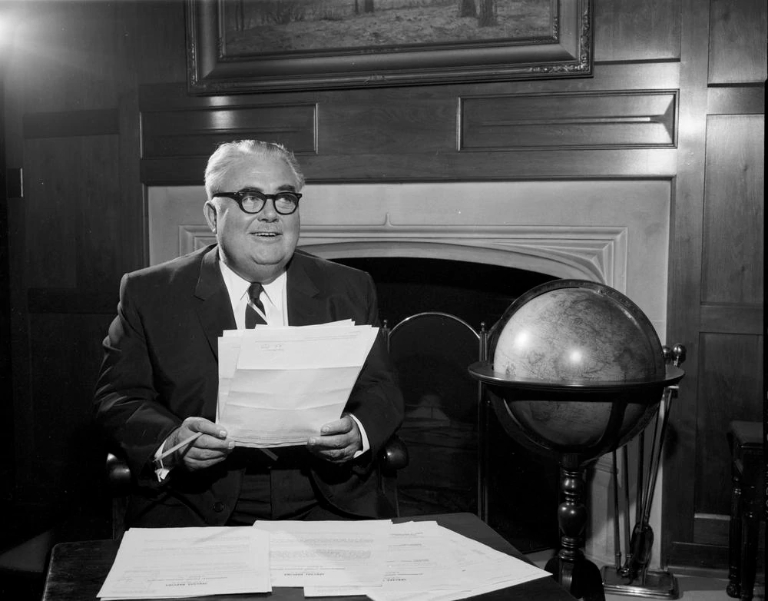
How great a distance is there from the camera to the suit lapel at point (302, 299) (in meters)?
2.57

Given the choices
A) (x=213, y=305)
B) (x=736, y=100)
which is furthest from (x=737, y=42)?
(x=213, y=305)

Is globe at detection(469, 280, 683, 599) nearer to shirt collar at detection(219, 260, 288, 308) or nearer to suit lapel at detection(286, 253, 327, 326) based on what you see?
suit lapel at detection(286, 253, 327, 326)

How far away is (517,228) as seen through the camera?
363cm

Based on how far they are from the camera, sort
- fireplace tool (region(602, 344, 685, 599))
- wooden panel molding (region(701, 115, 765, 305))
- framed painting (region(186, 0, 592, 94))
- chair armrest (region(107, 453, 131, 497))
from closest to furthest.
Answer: chair armrest (region(107, 453, 131, 497)), fireplace tool (region(602, 344, 685, 599)), wooden panel molding (region(701, 115, 765, 305)), framed painting (region(186, 0, 592, 94))

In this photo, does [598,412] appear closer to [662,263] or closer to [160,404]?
[160,404]

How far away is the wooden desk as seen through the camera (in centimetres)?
144

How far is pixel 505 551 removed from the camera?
1666 millimetres

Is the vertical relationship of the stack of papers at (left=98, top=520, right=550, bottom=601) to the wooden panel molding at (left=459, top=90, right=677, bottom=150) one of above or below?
below

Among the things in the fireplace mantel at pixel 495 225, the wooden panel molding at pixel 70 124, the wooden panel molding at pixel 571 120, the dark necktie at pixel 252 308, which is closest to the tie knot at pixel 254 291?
the dark necktie at pixel 252 308

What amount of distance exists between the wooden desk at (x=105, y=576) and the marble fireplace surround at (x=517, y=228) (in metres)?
1.95

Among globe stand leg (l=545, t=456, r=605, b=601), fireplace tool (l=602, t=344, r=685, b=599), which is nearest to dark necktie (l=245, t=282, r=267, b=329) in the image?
globe stand leg (l=545, t=456, r=605, b=601)

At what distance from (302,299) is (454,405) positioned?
172 cm

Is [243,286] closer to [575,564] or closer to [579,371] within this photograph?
[579,371]

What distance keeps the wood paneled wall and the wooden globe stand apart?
1.32 meters
